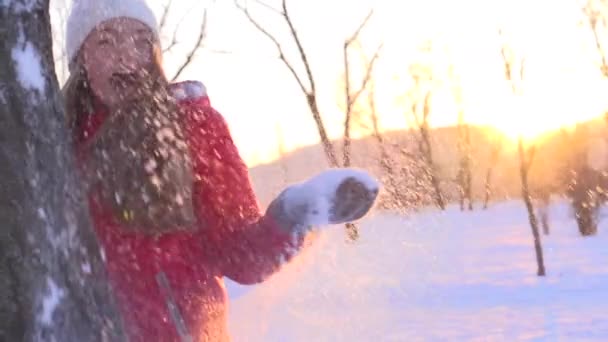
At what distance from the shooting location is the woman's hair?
1218 mm

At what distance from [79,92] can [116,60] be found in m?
0.08

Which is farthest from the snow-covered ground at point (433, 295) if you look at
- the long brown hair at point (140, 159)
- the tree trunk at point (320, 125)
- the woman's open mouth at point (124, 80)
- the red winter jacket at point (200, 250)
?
the tree trunk at point (320, 125)

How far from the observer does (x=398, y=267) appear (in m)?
17.0

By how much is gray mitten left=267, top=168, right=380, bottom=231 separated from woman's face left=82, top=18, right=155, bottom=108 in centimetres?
30

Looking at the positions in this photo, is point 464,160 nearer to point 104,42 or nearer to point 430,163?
point 430,163

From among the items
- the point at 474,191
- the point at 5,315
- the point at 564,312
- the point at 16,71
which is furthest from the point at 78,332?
the point at 474,191

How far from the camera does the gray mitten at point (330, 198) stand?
1126 mm

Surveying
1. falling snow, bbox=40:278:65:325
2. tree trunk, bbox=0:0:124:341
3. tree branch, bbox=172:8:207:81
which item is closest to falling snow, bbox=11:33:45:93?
tree trunk, bbox=0:0:124:341

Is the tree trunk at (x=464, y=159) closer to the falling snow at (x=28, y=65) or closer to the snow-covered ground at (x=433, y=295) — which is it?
the snow-covered ground at (x=433, y=295)

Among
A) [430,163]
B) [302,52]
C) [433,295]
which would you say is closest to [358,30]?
[302,52]

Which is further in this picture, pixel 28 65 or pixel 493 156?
pixel 493 156

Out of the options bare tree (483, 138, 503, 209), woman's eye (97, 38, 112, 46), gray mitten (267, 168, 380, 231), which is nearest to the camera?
gray mitten (267, 168, 380, 231)

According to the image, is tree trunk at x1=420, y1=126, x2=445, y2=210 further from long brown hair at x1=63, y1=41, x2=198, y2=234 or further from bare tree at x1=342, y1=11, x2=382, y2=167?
long brown hair at x1=63, y1=41, x2=198, y2=234

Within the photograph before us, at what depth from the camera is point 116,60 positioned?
131cm
